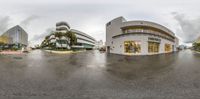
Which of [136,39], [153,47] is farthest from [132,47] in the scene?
[153,47]

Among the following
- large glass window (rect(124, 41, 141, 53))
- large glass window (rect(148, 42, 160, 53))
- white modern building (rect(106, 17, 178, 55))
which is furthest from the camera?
large glass window (rect(148, 42, 160, 53))

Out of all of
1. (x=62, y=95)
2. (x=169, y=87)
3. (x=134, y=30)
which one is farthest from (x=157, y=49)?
(x=62, y=95)

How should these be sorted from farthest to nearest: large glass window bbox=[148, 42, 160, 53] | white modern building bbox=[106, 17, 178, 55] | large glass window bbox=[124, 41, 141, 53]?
large glass window bbox=[148, 42, 160, 53]
white modern building bbox=[106, 17, 178, 55]
large glass window bbox=[124, 41, 141, 53]

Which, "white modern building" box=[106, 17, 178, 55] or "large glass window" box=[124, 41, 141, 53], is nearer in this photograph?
"large glass window" box=[124, 41, 141, 53]

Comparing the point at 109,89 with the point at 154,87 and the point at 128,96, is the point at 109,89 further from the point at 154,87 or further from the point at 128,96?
the point at 154,87

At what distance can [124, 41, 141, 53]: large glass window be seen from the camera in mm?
33034

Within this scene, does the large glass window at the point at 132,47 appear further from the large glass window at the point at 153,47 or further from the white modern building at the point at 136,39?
the large glass window at the point at 153,47

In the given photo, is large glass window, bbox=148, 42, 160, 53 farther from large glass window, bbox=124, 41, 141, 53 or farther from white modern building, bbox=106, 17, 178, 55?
large glass window, bbox=124, 41, 141, 53

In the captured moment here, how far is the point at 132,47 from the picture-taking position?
110 ft

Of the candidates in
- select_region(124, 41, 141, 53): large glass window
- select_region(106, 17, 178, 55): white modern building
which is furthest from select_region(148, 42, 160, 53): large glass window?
select_region(124, 41, 141, 53): large glass window

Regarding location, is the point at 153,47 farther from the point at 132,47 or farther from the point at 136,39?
the point at 132,47

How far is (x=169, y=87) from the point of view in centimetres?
620

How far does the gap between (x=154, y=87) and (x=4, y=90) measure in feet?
18.9

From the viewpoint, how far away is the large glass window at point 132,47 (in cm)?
3303
